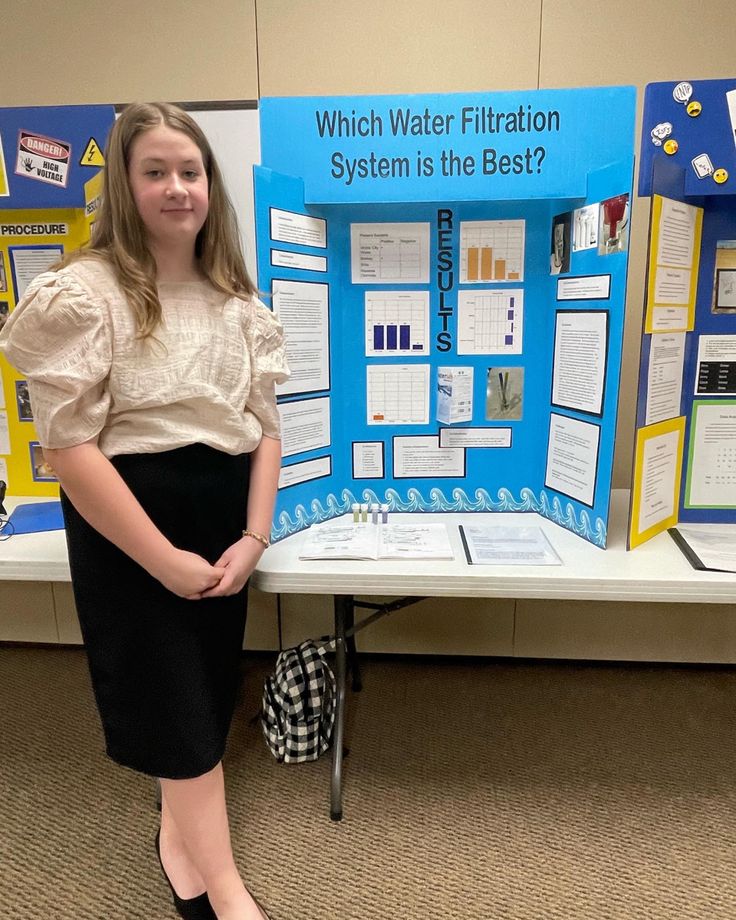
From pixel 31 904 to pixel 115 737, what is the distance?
2.10ft

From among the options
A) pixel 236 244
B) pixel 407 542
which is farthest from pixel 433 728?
pixel 236 244

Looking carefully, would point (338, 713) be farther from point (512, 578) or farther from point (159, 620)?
point (159, 620)

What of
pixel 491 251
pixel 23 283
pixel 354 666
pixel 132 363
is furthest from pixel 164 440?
pixel 354 666

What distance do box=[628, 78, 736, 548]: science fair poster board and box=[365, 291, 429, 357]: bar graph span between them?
0.59m

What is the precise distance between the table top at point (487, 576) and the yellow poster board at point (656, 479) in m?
0.10

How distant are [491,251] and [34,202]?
1300mm

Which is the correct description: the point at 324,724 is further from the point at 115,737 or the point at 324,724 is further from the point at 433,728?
the point at 115,737

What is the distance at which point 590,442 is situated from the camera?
5.48 ft

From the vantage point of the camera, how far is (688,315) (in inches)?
67.9

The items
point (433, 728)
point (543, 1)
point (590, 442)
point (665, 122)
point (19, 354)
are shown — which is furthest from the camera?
point (433, 728)

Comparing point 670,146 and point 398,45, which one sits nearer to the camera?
point 670,146

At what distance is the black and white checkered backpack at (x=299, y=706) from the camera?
6.36 ft

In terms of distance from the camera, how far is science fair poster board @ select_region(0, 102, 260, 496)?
1.79m

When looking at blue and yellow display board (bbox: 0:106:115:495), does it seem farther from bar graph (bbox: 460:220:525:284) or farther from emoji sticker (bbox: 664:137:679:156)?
emoji sticker (bbox: 664:137:679:156)
